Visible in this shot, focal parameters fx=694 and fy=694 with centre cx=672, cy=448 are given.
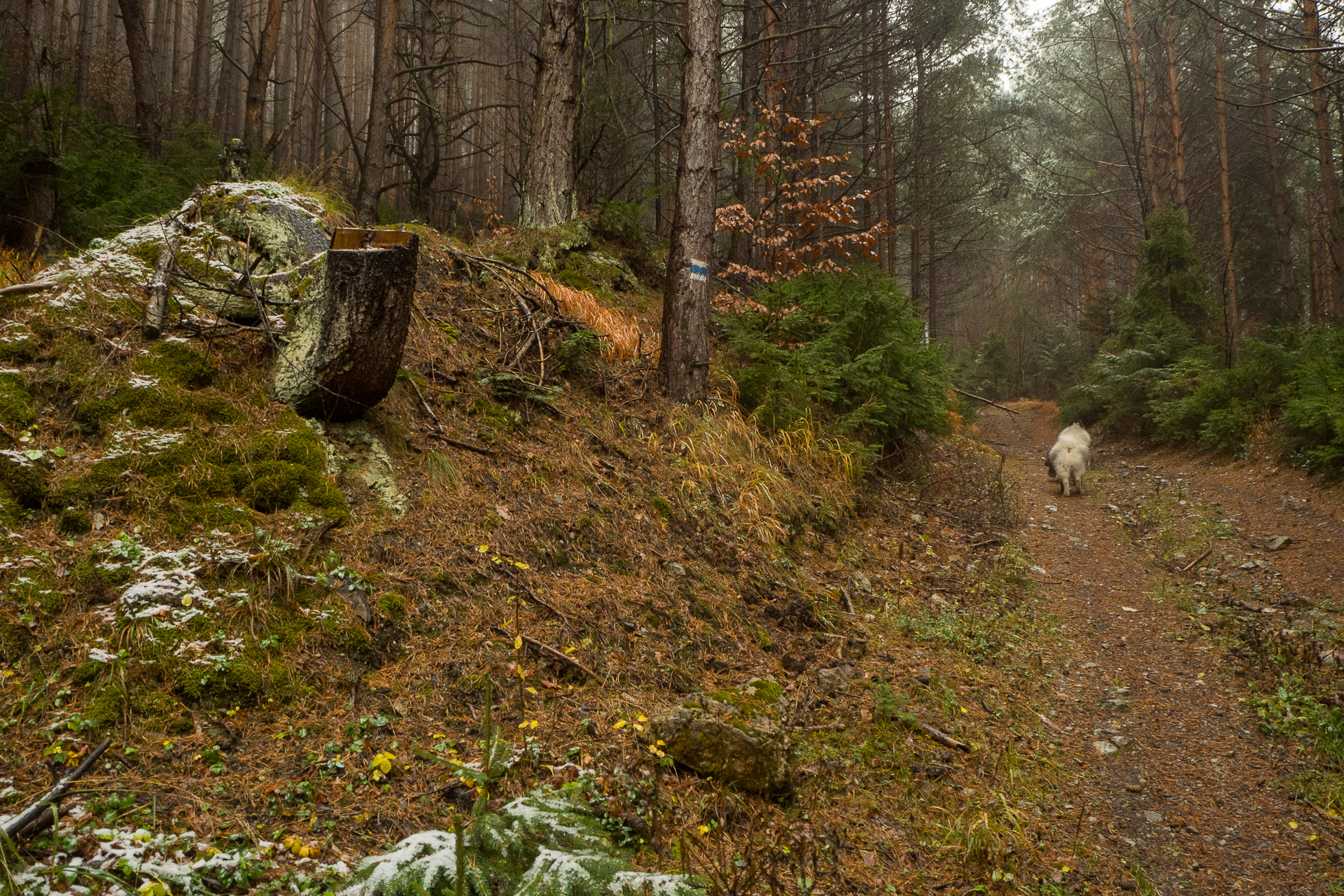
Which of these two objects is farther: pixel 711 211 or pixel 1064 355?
pixel 1064 355

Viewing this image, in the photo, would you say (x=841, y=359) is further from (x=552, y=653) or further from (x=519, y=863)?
(x=519, y=863)

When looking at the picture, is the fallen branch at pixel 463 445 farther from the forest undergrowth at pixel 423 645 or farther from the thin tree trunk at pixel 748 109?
the thin tree trunk at pixel 748 109

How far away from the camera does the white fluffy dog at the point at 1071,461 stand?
407 inches

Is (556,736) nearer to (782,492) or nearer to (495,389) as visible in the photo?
(495,389)

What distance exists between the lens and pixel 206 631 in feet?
9.74

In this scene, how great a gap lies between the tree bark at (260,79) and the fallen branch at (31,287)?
9.66m

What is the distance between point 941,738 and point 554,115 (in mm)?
8863

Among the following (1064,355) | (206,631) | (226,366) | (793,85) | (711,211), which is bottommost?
(206,631)

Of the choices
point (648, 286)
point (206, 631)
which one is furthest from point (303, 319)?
point (648, 286)

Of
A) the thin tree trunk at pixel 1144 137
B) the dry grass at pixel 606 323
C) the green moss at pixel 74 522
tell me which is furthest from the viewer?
the thin tree trunk at pixel 1144 137

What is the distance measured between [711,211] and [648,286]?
323 cm

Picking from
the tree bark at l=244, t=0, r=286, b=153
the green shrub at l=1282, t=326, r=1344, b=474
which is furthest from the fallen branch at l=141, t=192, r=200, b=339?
the green shrub at l=1282, t=326, r=1344, b=474

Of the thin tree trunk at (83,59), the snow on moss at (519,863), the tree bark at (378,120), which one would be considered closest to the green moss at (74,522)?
the snow on moss at (519,863)

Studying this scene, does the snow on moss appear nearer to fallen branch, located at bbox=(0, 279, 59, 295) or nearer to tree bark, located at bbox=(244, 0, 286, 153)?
fallen branch, located at bbox=(0, 279, 59, 295)
